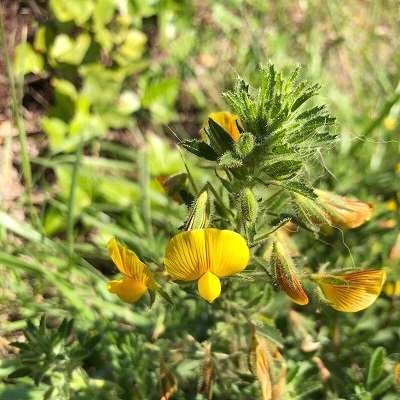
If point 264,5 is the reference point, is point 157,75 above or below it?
below

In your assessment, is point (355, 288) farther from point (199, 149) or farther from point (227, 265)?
point (199, 149)

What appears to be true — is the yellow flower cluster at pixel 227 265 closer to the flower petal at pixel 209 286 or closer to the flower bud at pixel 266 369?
the flower petal at pixel 209 286

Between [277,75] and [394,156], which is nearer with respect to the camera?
[277,75]

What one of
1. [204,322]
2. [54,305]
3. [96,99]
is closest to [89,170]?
[96,99]

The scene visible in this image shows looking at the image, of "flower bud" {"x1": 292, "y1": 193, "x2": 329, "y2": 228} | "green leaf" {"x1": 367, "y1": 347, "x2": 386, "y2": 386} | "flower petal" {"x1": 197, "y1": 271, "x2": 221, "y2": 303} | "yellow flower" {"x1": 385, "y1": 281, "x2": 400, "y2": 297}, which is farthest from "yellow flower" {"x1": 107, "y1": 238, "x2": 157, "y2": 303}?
"yellow flower" {"x1": 385, "y1": 281, "x2": 400, "y2": 297}

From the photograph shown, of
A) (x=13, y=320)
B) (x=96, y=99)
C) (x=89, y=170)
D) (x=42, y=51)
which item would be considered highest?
(x=42, y=51)

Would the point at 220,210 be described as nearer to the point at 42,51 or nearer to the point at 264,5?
the point at 42,51

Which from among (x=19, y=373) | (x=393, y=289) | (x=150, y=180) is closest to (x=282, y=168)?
(x=19, y=373)

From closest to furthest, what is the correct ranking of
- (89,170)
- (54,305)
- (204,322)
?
(204,322) → (54,305) → (89,170)
